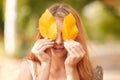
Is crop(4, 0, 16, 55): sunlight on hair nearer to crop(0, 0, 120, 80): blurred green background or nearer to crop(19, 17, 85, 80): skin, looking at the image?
crop(0, 0, 120, 80): blurred green background

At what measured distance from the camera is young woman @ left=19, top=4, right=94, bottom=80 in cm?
316

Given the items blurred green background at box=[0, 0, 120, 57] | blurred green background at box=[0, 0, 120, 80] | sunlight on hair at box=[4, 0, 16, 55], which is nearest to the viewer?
sunlight on hair at box=[4, 0, 16, 55]

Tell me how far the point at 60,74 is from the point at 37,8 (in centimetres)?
971

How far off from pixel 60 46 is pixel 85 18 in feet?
31.6

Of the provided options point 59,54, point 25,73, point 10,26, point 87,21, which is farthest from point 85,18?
point 59,54

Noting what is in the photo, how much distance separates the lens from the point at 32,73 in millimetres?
3352

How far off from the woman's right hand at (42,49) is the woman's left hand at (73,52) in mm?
118

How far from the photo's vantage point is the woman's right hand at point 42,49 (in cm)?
316

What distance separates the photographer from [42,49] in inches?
125

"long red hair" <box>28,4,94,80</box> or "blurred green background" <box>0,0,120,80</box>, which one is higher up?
"blurred green background" <box>0,0,120,80</box>

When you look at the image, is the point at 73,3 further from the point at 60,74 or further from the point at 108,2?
the point at 60,74

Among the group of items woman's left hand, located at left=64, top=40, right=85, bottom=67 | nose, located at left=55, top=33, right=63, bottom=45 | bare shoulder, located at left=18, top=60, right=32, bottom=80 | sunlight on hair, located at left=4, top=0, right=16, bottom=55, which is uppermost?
sunlight on hair, located at left=4, top=0, right=16, bottom=55

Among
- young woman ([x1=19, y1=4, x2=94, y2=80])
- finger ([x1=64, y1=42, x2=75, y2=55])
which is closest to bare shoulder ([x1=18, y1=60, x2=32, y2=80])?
Answer: young woman ([x1=19, y1=4, x2=94, y2=80])

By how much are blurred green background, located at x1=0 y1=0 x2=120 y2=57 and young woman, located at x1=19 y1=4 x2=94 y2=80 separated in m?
8.96
